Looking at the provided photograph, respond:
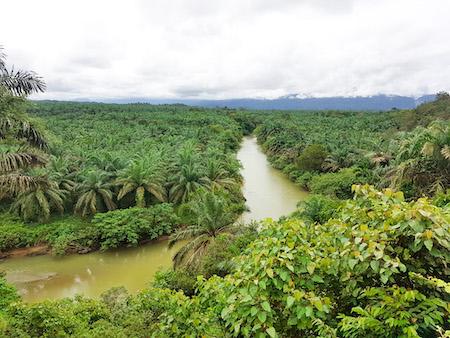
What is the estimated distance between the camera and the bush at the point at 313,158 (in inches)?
1227

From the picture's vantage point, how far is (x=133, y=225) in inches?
721

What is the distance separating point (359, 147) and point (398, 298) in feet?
104

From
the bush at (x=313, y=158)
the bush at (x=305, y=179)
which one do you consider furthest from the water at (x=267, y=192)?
the bush at (x=313, y=158)

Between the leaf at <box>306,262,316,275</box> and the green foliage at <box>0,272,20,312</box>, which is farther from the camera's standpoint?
the green foliage at <box>0,272,20,312</box>

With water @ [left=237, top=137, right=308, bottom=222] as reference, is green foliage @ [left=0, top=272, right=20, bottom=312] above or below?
above

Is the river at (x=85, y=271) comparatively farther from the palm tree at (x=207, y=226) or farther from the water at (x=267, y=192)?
the water at (x=267, y=192)

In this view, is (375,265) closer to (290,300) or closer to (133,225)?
(290,300)

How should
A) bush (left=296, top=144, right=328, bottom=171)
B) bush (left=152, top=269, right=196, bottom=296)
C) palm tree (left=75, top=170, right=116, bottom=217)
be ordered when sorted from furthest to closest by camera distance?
bush (left=296, top=144, right=328, bottom=171) → palm tree (left=75, top=170, right=116, bottom=217) → bush (left=152, top=269, right=196, bottom=296)

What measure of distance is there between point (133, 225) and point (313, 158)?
18.4 metres

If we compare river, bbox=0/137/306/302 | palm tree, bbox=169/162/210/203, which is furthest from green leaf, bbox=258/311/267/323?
palm tree, bbox=169/162/210/203

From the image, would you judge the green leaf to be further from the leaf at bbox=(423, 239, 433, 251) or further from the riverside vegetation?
the leaf at bbox=(423, 239, 433, 251)

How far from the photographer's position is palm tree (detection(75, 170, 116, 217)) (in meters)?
20.2

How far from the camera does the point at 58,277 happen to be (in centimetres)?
1598

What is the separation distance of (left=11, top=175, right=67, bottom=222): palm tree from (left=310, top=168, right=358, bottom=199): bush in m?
16.9
